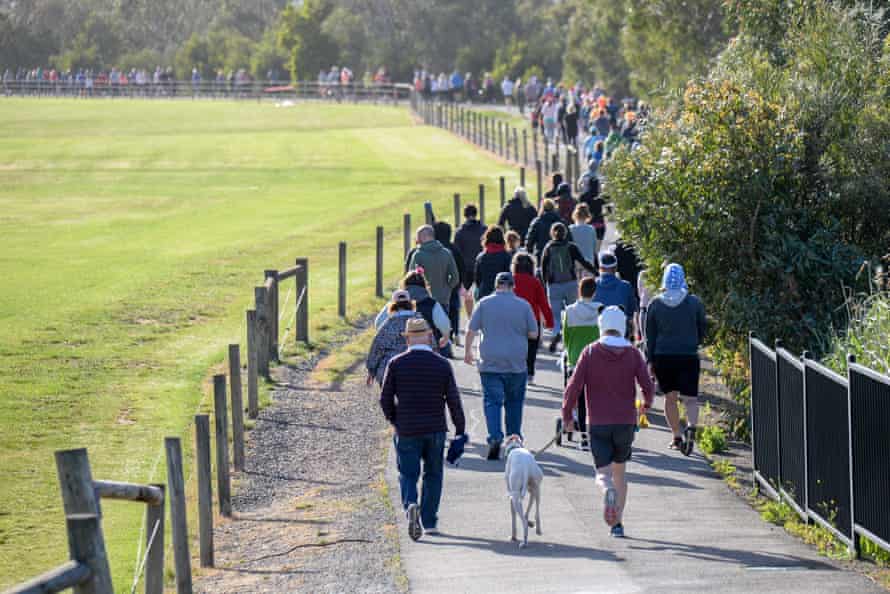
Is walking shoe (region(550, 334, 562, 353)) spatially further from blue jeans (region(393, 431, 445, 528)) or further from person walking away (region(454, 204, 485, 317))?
blue jeans (region(393, 431, 445, 528))

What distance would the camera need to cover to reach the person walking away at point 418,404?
10672 millimetres

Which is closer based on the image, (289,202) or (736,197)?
(736,197)

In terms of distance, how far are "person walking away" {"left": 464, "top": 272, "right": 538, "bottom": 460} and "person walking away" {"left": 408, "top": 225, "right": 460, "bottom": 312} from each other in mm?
3558

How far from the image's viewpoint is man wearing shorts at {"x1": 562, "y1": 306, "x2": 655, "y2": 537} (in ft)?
35.4

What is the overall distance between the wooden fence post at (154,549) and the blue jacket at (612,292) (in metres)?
6.36

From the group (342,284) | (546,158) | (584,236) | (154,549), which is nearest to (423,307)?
(154,549)

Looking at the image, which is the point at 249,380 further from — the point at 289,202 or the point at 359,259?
the point at 289,202

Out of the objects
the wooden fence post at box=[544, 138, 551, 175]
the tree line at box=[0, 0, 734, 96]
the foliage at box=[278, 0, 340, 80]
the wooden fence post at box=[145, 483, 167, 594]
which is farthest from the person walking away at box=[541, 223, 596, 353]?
the foliage at box=[278, 0, 340, 80]

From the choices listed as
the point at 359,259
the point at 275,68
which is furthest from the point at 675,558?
the point at 275,68

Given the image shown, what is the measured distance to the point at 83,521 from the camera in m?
5.83

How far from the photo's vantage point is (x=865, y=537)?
1009 cm

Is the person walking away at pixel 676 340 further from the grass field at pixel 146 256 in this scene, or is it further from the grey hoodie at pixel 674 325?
the grass field at pixel 146 256

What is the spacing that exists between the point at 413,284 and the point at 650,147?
4.41 metres

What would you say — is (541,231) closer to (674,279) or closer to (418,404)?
(674,279)
